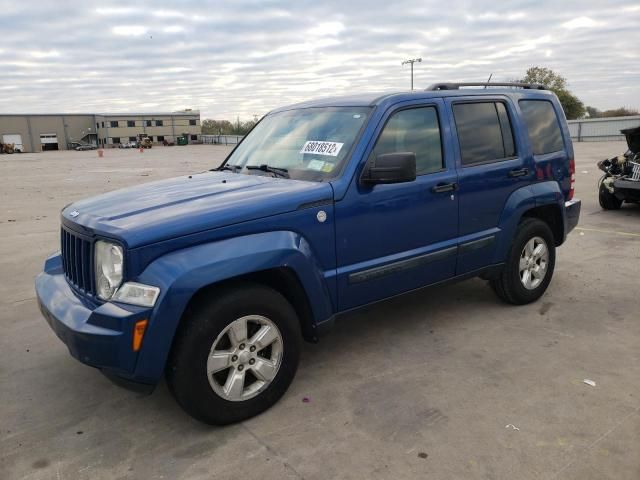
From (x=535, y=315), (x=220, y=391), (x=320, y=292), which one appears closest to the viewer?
(x=220, y=391)

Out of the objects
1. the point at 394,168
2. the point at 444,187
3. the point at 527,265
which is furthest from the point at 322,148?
the point at 527,265

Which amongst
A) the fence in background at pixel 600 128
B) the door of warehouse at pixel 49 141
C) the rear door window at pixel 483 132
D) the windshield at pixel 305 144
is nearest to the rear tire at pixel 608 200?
the rear door window at pixel 483 132

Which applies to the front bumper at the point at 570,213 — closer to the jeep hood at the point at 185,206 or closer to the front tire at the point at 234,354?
the jeep hood at the point at 185,206

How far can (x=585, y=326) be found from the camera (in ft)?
14.3

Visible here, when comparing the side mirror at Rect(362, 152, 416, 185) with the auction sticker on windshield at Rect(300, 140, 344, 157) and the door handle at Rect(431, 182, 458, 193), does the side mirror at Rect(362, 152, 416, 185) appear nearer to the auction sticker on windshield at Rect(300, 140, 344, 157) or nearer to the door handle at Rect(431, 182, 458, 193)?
the auction sticker on windshield at Rect(300, 140, 344, 157)

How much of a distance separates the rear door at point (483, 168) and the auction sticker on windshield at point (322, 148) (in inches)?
42.3

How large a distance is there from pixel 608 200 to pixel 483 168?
6.87 meters

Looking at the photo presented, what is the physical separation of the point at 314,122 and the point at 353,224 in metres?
1.00

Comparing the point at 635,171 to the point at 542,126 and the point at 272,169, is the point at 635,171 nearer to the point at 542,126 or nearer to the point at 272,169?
the point at 542,126

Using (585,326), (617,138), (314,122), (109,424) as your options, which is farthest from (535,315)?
(617,138)

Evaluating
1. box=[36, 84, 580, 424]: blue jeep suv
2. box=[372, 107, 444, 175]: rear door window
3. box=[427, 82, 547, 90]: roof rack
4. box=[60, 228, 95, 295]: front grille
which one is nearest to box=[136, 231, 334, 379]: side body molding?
box=[36, 84, 580, 424]: blue jeep suv

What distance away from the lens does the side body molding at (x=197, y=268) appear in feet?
8.84

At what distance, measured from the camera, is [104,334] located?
8.76 ft

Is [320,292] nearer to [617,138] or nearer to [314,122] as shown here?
[314,122]
